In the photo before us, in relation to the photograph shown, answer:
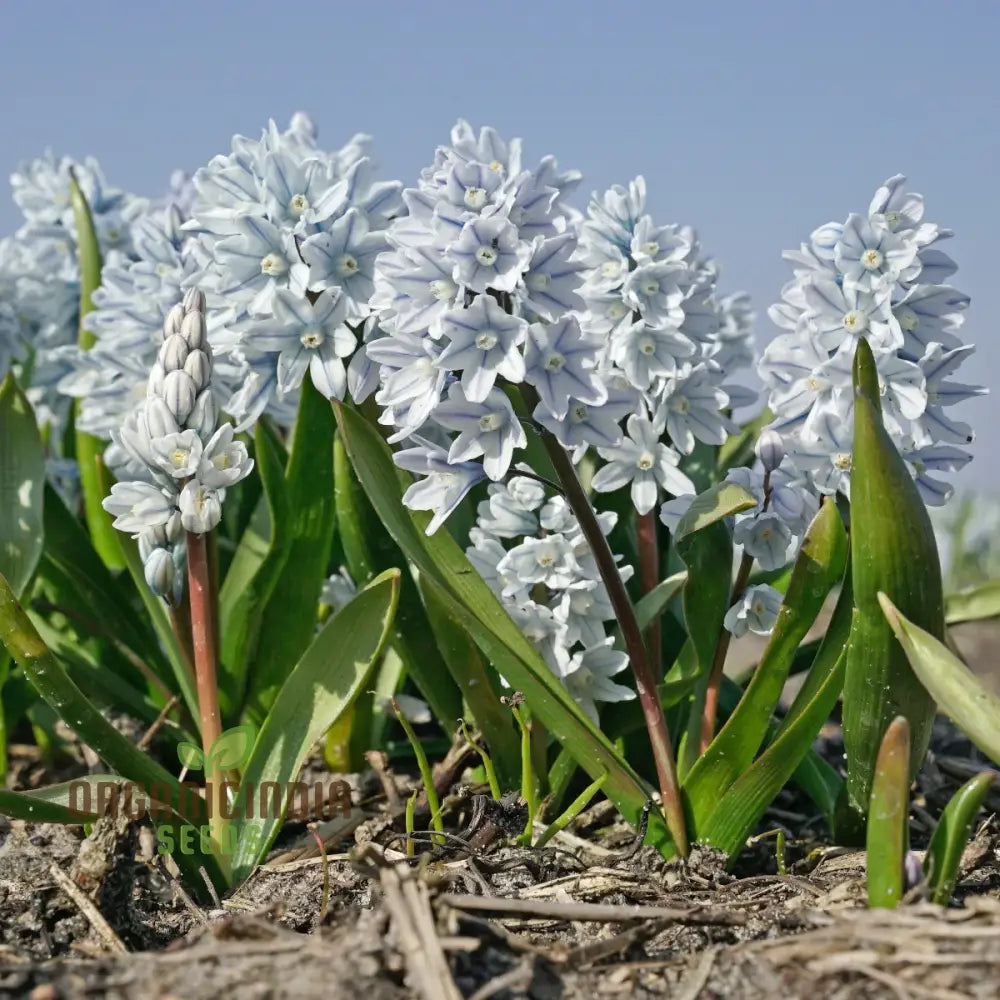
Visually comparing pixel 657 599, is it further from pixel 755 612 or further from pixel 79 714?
pixel 79 714

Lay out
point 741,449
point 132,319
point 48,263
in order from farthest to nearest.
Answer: point 48,263 < point 741,449 < point 132,319

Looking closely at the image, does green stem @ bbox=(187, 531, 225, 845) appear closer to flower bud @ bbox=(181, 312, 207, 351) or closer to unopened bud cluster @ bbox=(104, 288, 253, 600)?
unopened bud cluster @ bbox=(104, 288, 253, 600)

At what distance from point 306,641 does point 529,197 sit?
1606 mm

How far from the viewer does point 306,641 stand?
342 centimetres

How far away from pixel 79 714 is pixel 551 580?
3.65 ft

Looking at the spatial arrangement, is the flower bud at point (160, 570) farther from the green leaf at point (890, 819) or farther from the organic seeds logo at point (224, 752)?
the green leaf at point (890, 819)

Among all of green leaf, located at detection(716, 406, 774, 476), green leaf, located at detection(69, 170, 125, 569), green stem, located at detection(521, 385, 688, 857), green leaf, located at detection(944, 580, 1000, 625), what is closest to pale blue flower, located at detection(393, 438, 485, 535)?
green stem, located at detection(521, 385, 688, 857)

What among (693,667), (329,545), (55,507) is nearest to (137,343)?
(55,507)

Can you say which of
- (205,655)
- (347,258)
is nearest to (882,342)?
(347,258)

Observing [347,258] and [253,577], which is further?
[253,577]

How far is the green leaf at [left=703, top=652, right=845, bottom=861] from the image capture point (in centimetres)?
253

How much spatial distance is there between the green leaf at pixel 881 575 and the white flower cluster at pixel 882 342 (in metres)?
0.21

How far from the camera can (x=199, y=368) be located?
2.65 metres

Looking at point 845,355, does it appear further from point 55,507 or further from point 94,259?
point 94,259
